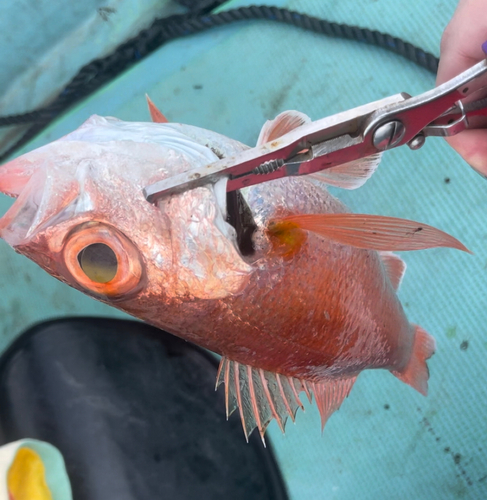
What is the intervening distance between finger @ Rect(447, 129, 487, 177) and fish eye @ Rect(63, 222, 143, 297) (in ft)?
2.53

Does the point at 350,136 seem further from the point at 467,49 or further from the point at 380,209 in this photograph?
the point at 380,209

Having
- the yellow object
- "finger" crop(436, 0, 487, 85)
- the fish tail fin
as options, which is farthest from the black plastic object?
"finger" crop(436, 0, 487, 85)

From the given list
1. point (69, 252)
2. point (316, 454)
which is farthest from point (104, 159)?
point (316, 454)

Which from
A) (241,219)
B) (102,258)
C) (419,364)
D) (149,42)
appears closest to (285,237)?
(241,219)

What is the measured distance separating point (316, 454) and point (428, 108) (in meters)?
1.33

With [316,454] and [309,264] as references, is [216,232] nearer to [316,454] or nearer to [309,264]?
[309,264]

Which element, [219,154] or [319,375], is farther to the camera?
[319,375]

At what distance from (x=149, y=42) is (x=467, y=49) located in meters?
1.20

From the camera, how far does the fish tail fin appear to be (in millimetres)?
1186

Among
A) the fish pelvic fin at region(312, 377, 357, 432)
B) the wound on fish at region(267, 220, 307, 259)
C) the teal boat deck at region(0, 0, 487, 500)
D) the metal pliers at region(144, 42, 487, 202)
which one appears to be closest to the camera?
the metal pliers at region(144, 42, 487, 202)

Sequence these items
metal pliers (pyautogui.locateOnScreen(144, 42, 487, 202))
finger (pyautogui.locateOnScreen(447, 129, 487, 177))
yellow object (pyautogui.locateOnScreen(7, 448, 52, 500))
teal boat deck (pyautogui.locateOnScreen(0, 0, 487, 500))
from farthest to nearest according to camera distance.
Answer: teal boat deck (pyautogui.locateOnScreen(0, 0, 487, 500))
yellow object (pyautogui.locateOnScreen(7, 448, 52, 500))
finger (pyautogui.locateOnScreen(447, 129, 487, 177))
metal pliers (pyautogui.locateOnScreen(144, 42, 487, 202))

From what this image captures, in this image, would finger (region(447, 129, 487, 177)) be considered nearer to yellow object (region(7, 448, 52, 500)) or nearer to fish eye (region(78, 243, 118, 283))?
fish eye (region(78, 243, 118, 283))

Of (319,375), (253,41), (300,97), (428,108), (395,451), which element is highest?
(253,41)

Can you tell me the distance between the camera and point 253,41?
1.48 metres
